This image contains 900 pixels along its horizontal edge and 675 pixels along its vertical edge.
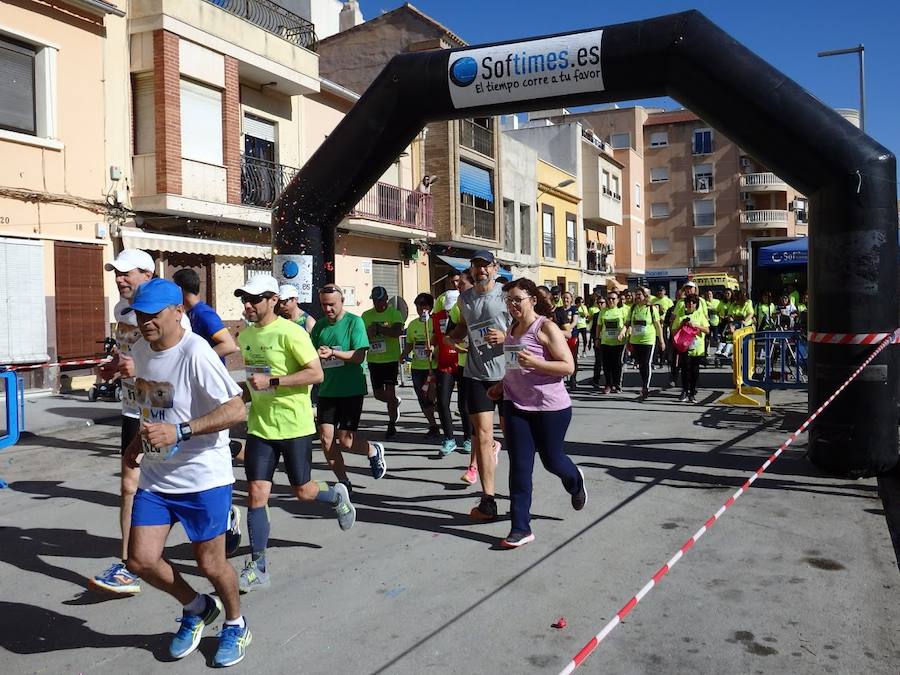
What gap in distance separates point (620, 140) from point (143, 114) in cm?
4666

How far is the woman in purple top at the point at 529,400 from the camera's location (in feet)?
16.1

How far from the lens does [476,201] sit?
1213 inches

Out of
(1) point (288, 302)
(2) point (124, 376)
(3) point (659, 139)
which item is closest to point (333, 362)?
(1) point (288, 302)

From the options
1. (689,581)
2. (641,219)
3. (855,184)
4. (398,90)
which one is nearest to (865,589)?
(689,581)

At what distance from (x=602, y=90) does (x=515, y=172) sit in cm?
2726

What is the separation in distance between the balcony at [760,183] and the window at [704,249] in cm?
436

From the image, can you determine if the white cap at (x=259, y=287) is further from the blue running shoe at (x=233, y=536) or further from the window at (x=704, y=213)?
the window at (x=704, y=213)

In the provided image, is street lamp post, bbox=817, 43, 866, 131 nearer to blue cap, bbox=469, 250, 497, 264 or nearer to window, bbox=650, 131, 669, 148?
blue cap, bbox=469, 250, 497, 264

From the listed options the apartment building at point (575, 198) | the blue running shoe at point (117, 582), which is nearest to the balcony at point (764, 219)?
the apartment building at point (575, 198)

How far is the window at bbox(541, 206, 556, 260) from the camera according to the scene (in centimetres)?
3838

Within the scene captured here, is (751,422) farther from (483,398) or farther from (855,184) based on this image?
(483,398)

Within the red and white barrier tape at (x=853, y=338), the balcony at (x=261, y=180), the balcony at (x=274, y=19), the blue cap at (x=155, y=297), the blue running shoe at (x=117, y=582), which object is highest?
the balcony at (x=274, y=19)

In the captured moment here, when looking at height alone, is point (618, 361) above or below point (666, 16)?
below

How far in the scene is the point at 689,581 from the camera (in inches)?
168
